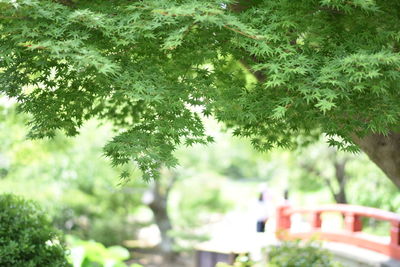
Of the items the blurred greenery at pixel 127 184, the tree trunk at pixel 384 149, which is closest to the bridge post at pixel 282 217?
the blurred greenery at pixel 127 184

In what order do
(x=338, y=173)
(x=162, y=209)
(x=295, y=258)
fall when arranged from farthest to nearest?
1. (x=162, y=209)
2. (x=338, y=173)
3. (x=295, y=258)

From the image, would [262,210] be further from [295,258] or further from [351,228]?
[295,258]

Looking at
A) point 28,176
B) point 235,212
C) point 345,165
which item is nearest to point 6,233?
point 28,176

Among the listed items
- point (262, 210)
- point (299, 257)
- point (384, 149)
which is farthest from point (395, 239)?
point (384, 149)

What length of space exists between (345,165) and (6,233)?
1180 centimetres

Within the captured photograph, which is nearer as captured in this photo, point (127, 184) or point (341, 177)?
point (127, 184)

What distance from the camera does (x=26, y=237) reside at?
253 inches

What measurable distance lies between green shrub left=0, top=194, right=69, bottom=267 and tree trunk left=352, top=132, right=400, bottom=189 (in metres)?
Result: 3.60

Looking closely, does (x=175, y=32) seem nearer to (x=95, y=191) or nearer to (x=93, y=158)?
(x=93, y=158)

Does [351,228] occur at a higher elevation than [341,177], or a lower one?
lower

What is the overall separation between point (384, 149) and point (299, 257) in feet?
8.39

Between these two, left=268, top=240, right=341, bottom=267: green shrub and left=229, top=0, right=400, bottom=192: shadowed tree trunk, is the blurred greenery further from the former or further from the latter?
left=229, top=0, right=400, bottom=192: shadowed tree trunk

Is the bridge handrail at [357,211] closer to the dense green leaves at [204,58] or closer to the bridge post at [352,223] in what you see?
the bridge post at [352,223]

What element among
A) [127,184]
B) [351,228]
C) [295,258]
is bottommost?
[295,258]
